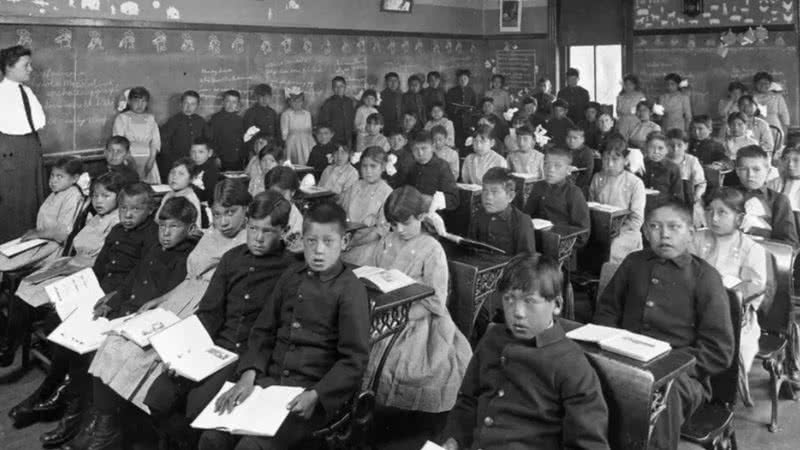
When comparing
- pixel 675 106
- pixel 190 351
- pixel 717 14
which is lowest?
pixel 190 351

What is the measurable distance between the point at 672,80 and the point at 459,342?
7864 mm

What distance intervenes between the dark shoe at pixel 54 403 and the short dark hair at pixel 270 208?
1404mm

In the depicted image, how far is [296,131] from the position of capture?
888 centimetres

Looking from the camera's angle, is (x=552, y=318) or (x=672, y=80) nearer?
(x=552, y=318)

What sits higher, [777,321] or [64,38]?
[64,38]

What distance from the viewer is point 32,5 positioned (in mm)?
6641

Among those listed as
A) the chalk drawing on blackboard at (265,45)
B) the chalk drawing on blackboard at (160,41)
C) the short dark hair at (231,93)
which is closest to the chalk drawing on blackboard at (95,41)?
the chalk drawing on blackboard at (160,41)

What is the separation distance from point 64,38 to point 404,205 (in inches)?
187

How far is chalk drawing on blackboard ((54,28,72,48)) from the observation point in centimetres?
688

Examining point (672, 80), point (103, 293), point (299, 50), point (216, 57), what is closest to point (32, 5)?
point (216, 57)

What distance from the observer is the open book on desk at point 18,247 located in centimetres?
426

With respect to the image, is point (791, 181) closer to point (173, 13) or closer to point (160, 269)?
point (160, 269)

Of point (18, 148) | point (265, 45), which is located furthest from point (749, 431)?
point (265, 45)

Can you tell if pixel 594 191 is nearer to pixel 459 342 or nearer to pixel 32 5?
pixel 459 342
